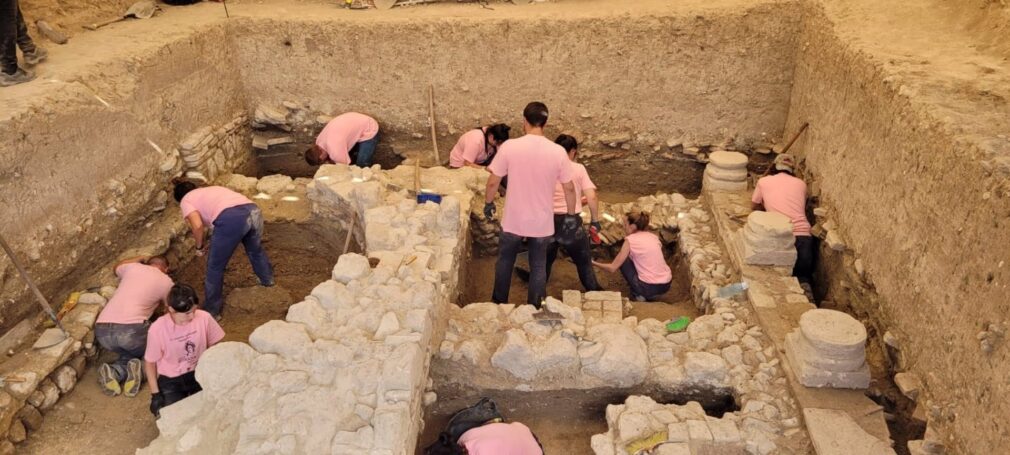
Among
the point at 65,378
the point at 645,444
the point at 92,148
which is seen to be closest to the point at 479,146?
the point at 92,148

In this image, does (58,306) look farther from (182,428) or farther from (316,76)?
(316,76)

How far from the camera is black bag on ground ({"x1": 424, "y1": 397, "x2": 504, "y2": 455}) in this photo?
3.78 m

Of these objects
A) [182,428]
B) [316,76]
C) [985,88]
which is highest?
[985,88]

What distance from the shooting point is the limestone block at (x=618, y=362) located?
4.48 metres

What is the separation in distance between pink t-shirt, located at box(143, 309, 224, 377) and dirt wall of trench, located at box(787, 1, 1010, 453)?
428 centimetres

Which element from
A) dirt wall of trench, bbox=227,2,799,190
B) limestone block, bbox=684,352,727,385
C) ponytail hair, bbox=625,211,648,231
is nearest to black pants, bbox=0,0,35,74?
dirt wall of trench, bbox=227,2,799,190

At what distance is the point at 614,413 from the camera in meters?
4.28

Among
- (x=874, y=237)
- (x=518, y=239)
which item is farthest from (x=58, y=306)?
(x=874, y=237)

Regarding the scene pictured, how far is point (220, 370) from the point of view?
3.59 meters

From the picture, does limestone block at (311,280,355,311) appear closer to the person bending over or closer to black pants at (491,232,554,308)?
black pants at (491,232,554,308)

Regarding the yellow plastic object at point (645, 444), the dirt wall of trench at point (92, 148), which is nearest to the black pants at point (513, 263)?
the yellow plastic object at point (645, 444)

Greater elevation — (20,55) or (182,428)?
(20,55)

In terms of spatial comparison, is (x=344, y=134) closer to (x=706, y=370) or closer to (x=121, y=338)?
(x=121, y=338)

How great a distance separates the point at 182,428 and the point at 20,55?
13.3ft
